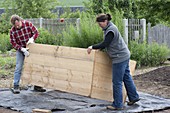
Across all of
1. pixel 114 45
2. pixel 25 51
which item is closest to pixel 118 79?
pixel 114 45

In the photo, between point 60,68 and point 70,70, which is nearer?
point 70,70

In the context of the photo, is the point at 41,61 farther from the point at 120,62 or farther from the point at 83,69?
the point at 120,62

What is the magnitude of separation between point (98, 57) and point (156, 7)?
11.5 meters

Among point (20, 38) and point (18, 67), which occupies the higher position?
point (20, 38)

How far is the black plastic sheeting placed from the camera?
7.77 meters

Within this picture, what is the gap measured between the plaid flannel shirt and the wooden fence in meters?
8.76

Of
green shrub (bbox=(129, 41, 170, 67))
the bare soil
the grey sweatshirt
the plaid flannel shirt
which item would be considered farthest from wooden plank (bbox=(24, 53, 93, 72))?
green shrub (bbox=(129, 41, 170, 67))

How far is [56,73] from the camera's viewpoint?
28.3ft

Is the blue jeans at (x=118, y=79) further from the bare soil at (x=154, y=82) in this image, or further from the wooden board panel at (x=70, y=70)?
the bare soil at (x=154, y=82)

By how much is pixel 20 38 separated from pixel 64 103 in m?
1.87

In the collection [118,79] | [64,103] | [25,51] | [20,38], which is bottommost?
[64,103]

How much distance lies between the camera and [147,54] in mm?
14844

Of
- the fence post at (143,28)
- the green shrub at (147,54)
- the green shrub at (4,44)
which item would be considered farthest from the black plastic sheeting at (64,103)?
the green shrub at (4,44)

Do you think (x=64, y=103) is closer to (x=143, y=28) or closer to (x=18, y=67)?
(x=18, y=67)
